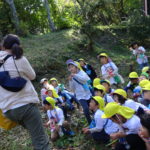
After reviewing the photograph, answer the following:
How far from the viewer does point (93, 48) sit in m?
11.6

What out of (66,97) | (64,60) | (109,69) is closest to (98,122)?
(66,97)

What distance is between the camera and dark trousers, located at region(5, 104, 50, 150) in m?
3.12

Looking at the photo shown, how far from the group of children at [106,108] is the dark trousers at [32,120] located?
2.87 ft

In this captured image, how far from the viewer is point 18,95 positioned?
3.12 meters

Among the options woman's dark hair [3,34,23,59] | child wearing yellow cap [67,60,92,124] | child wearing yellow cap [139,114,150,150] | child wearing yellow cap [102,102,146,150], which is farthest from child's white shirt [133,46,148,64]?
woman's dark hair [3,34,23,59]

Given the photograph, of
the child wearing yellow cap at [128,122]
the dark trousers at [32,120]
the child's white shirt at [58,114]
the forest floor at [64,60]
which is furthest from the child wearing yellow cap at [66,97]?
the child wearing yellow cap at [128,122]

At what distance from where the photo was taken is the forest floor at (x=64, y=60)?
4691 millimetres

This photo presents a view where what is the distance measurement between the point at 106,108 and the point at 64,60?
274 inches

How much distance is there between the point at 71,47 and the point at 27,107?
27.2ft

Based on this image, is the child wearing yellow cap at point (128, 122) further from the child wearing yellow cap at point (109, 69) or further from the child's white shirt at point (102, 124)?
the child wearing yellow cap at point (109, 69)

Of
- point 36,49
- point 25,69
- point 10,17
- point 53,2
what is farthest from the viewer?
point 53,2

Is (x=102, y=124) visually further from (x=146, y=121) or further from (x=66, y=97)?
(x=66, y=97)

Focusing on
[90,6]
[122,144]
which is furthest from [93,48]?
[122,144]

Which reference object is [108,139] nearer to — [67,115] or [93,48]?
[67,115]
